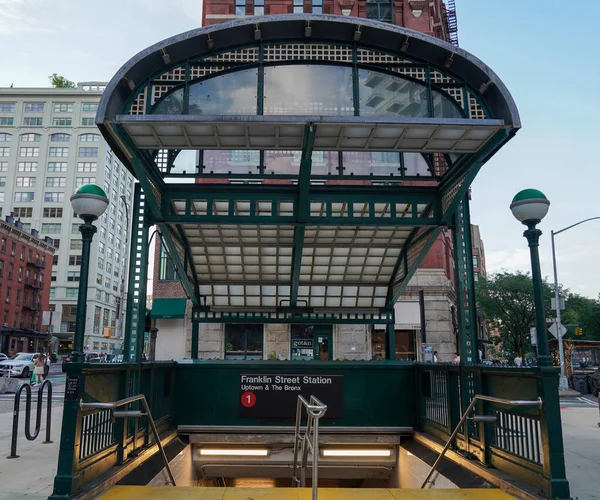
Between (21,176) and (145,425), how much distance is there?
94.2 m

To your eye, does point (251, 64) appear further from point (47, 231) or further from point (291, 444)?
point (47, 231)

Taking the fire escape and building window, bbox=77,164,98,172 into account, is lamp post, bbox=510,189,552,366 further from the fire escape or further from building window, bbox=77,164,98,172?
building window, bbox=77,164,98,172

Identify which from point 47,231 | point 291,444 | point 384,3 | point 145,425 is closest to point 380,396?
point 291,444

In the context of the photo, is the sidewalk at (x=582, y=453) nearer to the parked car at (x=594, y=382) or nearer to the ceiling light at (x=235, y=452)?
the ceiling light at (x=235, y=452)

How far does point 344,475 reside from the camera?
35.1 feet

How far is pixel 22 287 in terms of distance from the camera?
68.2 metres

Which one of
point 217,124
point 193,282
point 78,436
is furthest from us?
point 193,282

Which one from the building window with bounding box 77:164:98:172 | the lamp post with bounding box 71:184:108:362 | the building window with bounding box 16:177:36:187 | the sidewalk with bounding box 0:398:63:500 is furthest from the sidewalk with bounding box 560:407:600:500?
the building window with bounding box 16:177:36:187

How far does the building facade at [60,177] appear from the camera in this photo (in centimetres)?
8738

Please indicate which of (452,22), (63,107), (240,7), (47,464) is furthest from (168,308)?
(63,107)

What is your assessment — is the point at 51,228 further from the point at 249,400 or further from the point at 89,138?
the point at 249,400

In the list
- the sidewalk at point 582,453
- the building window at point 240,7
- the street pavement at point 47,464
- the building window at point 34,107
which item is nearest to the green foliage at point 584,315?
the sidewalk at point 582,453

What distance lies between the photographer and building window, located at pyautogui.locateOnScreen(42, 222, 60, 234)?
88.2 m

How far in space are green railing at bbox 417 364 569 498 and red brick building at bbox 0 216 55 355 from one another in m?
65.3
